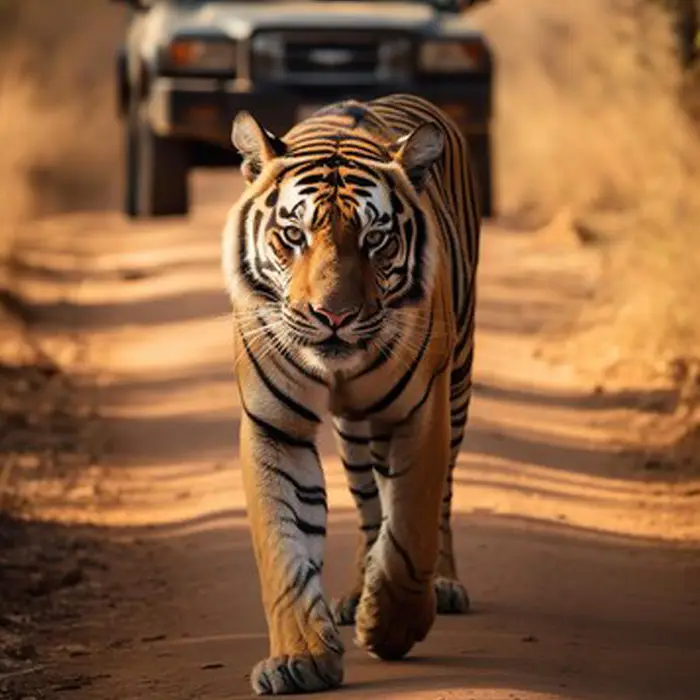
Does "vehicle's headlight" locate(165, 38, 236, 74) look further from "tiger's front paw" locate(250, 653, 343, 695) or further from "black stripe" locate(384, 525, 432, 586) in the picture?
"tiger's front paw" locate(250, 653, 343, 695)

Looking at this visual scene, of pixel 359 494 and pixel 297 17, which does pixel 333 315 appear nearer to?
pixel 359 494

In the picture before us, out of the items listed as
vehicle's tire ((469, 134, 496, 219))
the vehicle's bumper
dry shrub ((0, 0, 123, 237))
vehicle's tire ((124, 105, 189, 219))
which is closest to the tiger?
the vehicle's bumper

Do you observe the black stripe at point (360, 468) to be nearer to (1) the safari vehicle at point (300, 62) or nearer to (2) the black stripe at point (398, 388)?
(2) the black stripe at point (398, 388)

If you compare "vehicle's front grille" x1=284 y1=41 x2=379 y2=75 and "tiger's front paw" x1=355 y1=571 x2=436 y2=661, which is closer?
"tiger's front paw" x1=355 y1=571 x2=436 y2=661

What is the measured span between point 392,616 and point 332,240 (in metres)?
1.05

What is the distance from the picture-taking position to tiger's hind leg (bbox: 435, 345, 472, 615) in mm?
8023

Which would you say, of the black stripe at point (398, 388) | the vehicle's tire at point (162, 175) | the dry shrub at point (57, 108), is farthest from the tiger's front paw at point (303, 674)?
the dry shrub at point (57, 108)

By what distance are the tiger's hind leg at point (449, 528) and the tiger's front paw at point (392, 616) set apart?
81 cm

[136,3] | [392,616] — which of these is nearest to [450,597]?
[392,616]

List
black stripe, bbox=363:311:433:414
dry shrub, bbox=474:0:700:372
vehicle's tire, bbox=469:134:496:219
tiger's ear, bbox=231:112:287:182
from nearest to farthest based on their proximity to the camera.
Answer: black stripe, bbox=363:311:433:414 → tiger's ear, bbox=231:112:287:182 → dry shrub, bbox=474:0:700:372 → vehicle's tire, bbox=469:134:496:219

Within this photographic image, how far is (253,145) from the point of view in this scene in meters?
7.27

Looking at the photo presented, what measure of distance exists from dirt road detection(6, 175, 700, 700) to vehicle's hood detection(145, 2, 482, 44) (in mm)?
1855

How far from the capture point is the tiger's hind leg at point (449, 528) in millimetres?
8023

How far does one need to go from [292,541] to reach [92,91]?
26.6m
